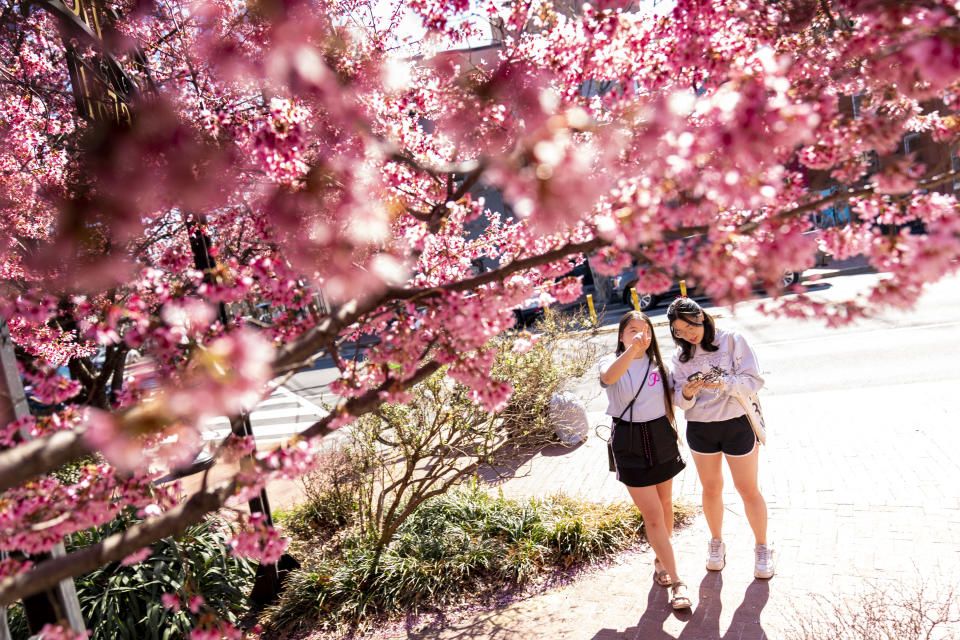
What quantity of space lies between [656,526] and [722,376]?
1052mm

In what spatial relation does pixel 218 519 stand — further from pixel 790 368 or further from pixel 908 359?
pixel 908 359

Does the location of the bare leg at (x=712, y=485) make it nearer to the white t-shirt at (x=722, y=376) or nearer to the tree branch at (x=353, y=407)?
the white t-shirt at (x=722, y=376)

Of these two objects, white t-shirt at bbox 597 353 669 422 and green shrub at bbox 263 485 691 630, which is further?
green shrub at bbox 263 485 691 630

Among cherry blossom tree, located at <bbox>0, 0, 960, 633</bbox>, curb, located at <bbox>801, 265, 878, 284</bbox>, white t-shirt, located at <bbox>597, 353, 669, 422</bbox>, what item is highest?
cherry blossom tree, located at <bbox>0, 0, 960, 633</bbox>

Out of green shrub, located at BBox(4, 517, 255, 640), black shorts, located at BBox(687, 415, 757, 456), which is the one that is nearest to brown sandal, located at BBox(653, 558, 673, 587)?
black shorts, located at BBox(687, 415, 757, 456)

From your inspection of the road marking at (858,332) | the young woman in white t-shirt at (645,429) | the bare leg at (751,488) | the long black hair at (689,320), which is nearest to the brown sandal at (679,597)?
the young woman in white t-shirt at (645,429)

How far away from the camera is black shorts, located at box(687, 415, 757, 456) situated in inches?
157

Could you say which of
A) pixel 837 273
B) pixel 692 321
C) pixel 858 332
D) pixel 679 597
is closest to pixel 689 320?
pixel 692 321

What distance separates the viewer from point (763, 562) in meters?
3.96

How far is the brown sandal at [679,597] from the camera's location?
3775 millimetres

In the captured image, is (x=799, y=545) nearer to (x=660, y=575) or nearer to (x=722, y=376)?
(x=660, y=575)

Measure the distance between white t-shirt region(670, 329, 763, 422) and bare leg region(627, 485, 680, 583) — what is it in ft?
1.92

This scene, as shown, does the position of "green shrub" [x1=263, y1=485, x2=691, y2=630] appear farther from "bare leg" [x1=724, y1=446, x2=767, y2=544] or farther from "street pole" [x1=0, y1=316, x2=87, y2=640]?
"street pole" [x1=0, y1=316, x2=87, y2=640]

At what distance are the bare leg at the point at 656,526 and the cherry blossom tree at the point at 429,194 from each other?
5.64 feet
